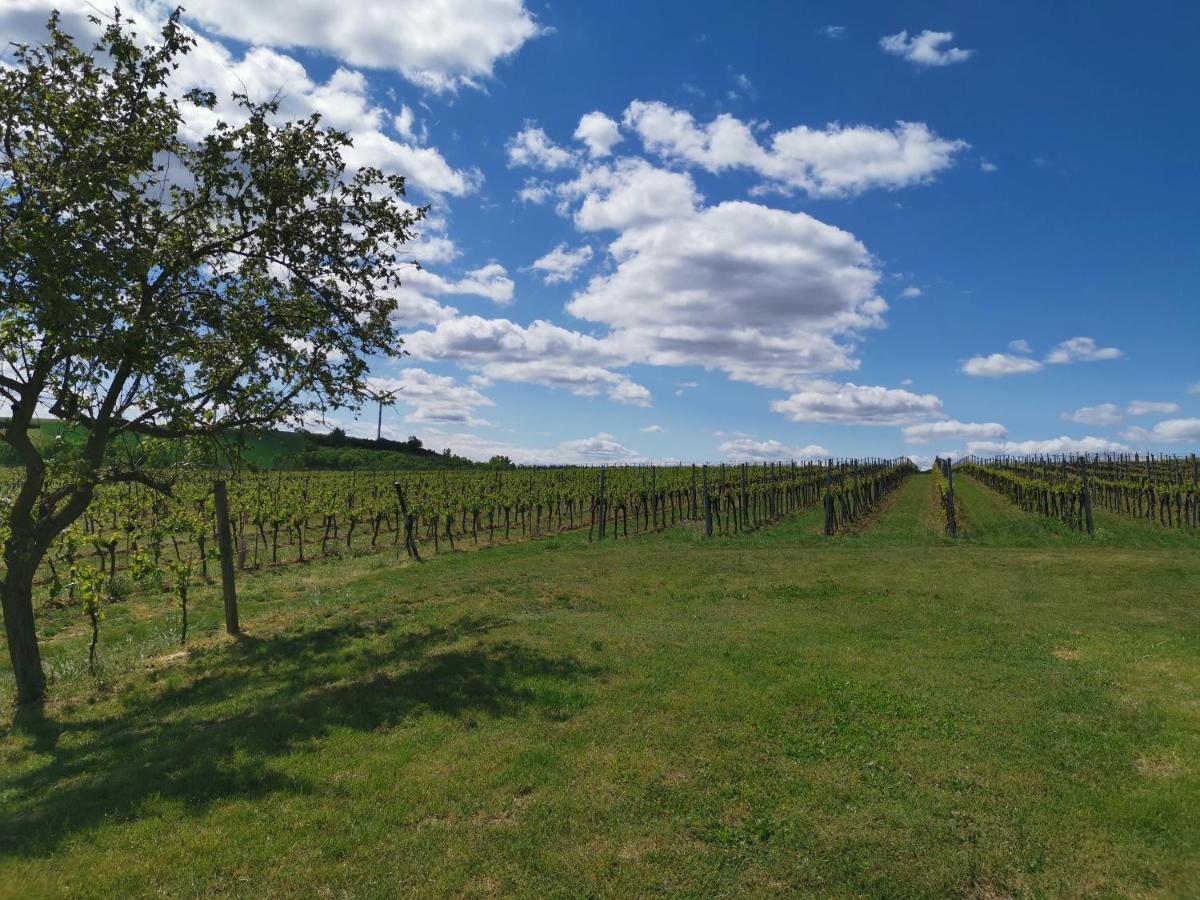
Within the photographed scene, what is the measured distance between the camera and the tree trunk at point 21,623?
356 inches

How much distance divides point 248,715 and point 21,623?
4.08 meters

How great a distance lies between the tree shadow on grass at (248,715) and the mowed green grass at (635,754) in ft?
0.13

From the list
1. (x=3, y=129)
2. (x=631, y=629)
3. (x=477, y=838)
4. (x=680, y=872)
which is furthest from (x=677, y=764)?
(x=3, y=129)

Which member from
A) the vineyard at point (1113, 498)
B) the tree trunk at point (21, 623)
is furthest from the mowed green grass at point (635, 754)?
the vineyard at point (1113, 498)

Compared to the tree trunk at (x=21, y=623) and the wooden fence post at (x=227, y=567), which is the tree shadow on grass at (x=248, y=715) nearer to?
the tree trunk at (x=21, y=623)

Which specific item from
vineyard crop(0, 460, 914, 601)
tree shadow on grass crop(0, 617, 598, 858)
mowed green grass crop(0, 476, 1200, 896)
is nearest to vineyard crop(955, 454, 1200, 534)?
vineyard crop(0, 460, 914, 601)

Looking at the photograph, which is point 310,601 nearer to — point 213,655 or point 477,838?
point 213,655

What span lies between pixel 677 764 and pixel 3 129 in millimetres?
10992

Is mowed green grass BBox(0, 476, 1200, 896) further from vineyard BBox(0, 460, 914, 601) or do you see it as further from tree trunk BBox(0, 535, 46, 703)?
vineyard BBox(0, 460, 914, 601)

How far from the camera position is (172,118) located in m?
10.1

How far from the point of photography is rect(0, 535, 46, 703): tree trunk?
9031 mm

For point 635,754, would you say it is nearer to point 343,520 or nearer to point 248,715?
point 248,715

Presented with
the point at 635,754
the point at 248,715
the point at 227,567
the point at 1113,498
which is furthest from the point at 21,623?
the point at 1113,498

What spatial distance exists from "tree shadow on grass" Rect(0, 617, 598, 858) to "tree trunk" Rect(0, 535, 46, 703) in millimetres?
937
